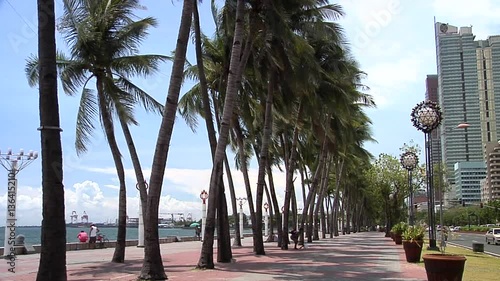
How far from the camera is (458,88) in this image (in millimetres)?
40812

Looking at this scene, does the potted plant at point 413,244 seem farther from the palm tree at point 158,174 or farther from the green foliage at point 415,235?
the palm tree at point 158,174

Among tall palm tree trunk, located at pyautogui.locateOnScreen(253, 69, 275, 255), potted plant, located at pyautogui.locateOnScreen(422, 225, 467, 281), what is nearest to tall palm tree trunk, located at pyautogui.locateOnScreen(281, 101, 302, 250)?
tall palm tree trunk, located at pyautogui.locateOnScreen(253, 69, 275, 255)

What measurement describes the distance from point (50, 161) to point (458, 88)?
122 ft

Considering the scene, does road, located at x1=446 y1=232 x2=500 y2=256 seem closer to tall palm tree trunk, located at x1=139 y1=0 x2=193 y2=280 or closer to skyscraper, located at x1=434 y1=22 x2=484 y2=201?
skyscraper, located at x1=434 y1=22 x2=484 y2=201

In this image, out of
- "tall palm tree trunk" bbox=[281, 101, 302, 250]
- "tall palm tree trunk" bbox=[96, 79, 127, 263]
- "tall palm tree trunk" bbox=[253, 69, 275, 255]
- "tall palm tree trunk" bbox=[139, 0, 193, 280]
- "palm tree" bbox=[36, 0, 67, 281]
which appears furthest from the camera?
"tall palm tree trunk" bbox=[281, 101, 302, 250]

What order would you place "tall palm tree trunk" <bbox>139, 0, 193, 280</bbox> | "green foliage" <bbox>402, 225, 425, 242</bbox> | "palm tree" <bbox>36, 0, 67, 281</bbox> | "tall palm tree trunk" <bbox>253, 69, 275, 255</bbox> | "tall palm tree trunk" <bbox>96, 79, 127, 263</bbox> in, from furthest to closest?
"tall palm tree trunk" <bbox>253, 69, 275, 255</bbox>
"green foliage" <bbox>402, 225, 425, 242</bbox>
"tall palm tree trunk" <bbox>96, 79, 127, 263</bbox>
"tall palm tree trunk" <bbox>139, 0, 193, 280</bbox>
"palm tree" <bbox>36, 0, 67, 281</bbox>

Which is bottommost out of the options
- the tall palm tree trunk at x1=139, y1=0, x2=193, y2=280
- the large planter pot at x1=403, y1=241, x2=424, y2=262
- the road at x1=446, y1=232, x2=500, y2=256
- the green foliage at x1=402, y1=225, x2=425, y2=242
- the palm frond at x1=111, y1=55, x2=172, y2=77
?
the road at x1=446, y1=232, x2=500, y2=256

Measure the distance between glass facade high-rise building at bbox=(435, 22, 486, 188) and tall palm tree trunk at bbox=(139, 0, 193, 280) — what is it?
2501 centimetres

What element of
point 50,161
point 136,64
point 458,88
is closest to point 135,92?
point 136,64

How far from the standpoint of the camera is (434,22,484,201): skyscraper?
128 feet

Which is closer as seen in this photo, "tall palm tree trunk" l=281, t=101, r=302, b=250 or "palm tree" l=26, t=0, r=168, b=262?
"palm tree" l=26, t=0, r=168, b=262

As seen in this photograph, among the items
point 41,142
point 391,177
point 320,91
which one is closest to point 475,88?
point 391,177

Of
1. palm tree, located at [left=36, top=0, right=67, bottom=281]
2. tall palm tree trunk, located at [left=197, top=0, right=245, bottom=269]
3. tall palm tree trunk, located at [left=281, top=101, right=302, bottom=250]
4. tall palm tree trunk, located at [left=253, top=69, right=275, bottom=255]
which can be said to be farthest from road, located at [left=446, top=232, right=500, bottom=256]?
palm tree, located at [left=36, top=0, right=67, bottom=281]

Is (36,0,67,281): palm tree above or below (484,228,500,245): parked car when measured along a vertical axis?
above
